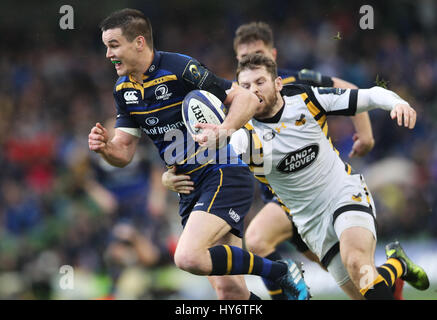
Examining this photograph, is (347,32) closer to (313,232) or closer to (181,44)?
(181,44)

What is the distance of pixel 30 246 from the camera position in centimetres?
1000

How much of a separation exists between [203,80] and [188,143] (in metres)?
0.50

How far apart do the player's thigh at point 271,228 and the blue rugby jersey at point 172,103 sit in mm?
1220

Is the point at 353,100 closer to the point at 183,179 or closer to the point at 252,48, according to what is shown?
the point at 183,179

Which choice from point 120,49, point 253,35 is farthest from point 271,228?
point 120,49

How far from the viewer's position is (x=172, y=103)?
453 cm

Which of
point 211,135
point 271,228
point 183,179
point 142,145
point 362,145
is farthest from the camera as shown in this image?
point 142,145

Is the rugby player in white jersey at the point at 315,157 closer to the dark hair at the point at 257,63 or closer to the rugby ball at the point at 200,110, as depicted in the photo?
the dark hair at the point at 257,63

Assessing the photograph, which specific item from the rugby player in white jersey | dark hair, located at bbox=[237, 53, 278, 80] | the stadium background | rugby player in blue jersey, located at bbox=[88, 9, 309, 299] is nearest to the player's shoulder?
the rugby player in white jersey

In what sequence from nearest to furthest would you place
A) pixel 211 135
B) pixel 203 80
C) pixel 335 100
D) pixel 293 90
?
pixel 211 135, pixel 203 80, pixel 335 100, pixel 293 90

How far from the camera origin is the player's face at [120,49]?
4438mm

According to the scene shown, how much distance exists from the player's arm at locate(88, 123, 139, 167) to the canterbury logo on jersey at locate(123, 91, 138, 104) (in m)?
0.28

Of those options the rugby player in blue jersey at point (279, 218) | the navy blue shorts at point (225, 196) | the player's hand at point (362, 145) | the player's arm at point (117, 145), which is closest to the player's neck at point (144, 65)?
the player's arm at point (117, 145)
